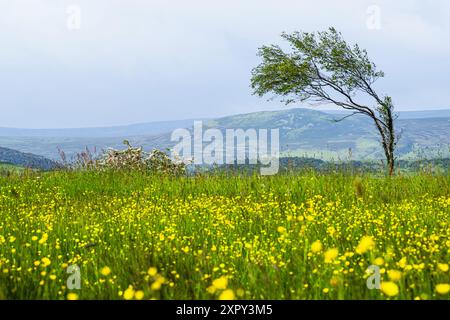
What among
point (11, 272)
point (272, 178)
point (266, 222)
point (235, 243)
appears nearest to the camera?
point (11, 272)

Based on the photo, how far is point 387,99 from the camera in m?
37.3

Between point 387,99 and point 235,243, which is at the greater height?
point 387,99

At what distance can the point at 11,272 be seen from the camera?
594cm

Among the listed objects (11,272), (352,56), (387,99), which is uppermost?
(352,56)

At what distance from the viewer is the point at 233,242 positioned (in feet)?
22.9

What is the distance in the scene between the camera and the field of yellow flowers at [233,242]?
495 cm

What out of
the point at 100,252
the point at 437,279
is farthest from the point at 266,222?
the point at 437,279

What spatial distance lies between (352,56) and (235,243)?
33510 millimetres

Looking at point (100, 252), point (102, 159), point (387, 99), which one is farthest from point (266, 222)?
point (387, 99)

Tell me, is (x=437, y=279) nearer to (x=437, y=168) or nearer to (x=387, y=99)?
(x=437, y=168)

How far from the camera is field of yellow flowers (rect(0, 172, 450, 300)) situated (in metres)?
4.95
